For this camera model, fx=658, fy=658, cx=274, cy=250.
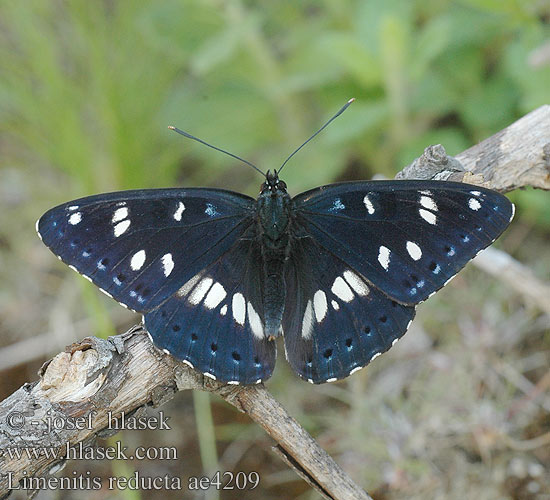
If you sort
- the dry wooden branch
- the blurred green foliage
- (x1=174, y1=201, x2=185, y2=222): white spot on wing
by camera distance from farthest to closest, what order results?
the blurred green foliage, (x1=174, y1=201, x2=185, y2=222): white spot on wing, the dry wooden branch

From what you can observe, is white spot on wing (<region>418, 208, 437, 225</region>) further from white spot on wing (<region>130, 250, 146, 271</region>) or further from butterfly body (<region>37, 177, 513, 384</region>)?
white spot on wing (<region>130, 250, 146, 271</region>)

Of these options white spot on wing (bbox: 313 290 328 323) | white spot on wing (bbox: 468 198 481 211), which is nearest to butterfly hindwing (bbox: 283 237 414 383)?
white spot on wing (bbox: 313 290 328 323)

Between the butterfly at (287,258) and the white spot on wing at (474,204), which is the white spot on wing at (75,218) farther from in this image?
the white spot on wing at (474,204)

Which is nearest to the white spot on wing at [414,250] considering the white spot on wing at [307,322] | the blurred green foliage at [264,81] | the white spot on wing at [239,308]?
the white spot on wing at [307,322]

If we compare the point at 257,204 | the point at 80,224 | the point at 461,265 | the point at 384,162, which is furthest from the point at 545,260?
the point at 80,224

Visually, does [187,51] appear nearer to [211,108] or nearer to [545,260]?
[211,108]

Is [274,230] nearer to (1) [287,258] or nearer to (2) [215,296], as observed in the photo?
(1) [287,258]

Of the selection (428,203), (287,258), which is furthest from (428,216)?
(287,258)
